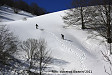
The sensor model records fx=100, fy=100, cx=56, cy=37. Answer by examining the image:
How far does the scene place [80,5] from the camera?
1711cm

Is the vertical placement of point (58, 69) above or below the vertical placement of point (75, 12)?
below

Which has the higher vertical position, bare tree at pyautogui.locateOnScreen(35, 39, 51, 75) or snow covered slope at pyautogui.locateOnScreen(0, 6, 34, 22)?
snow covered slope at pyautogui.locateOnScreen(0, 6, 34, 22)

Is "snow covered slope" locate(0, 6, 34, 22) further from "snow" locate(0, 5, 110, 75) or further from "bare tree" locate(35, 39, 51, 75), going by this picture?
"bare tree" locate(35, 39, 51, 75)

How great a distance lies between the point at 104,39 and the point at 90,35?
1.98 meters

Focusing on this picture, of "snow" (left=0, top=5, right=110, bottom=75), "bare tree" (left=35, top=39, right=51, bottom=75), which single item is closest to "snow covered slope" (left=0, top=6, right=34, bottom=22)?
"snow" (left=0, top=5, right=110, bottom=75)

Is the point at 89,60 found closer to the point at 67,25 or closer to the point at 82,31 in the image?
the point at 82,31

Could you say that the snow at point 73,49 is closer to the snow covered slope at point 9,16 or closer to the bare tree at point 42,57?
the bare tree at point 42,57

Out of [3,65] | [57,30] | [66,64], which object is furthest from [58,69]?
[57,30]

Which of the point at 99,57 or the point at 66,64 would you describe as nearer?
the point at 66,64

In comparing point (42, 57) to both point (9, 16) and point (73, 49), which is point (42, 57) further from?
point (9, 16)

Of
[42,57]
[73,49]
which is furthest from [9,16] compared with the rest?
[42,57]

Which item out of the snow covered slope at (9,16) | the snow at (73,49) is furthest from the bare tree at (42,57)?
the snow covered slope at (9,16)

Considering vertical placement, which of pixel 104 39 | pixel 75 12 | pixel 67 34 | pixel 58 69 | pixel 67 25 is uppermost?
pixel 75 12

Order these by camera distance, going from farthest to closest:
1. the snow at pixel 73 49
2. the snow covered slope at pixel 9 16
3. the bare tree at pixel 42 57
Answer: the snow covered slope at pixel 9 16, the snow at pixel 73 49, the bare tree at pixel 42 57
